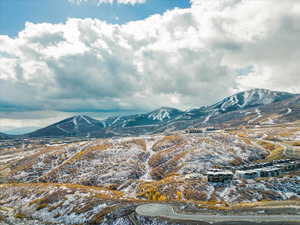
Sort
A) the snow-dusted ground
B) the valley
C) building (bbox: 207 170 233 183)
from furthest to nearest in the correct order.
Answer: building (bbox: 207 170 233 183) < the snow-dusted ground < the valley

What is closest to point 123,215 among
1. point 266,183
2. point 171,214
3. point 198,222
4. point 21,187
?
point 171,214

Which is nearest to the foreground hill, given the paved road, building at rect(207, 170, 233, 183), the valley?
the valley

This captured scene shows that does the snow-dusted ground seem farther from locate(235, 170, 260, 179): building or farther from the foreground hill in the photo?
locate(235, 170, 260, 179): building

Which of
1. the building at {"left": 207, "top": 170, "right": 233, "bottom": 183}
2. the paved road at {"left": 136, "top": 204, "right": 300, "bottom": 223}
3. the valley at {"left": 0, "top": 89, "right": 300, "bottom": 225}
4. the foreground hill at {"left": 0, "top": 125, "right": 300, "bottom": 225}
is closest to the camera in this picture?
the paved road at {"left": 136, "top": 204, "right": 300, "bottom": 223}

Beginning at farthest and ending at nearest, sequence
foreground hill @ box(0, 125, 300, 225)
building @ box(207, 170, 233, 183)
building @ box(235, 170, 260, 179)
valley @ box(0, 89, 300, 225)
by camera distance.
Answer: building @ box(235, 170, 260, 179) → building @ box(207, 170, 233, 183) → foreground hill @ box(0, 125, 300, 225) → valley @ box(0, 89, 300, 225)

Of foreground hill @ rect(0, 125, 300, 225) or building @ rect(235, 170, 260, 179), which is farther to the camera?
building @ rect(235, 170, 260, 179)

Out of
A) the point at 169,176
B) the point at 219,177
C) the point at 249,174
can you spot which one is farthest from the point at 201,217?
the point at 169,176

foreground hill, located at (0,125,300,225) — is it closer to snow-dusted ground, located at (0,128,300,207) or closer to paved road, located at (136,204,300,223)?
snow-dusted ground, located at (0,128,300,207)

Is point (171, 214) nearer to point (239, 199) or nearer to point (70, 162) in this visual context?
point (239, 199)

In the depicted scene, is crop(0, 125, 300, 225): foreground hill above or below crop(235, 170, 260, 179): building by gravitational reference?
below

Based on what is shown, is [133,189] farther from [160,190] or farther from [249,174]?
[249,174]

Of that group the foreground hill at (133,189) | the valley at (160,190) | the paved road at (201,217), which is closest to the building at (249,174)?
the valley at (160,190)
